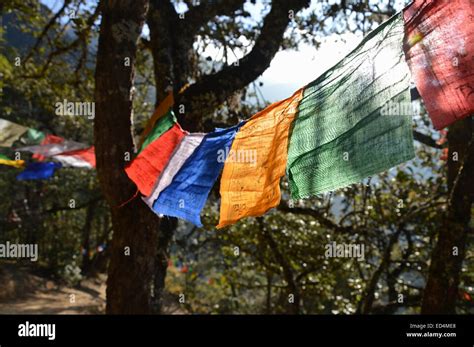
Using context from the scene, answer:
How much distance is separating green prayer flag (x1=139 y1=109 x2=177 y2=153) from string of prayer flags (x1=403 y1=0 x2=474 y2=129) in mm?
2489

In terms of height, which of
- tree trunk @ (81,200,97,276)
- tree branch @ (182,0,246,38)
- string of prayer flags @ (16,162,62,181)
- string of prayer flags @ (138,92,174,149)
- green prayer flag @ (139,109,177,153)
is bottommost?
tree trunk @ (81,200,97,276)

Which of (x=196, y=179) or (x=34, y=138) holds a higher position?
(x=34, y=138)

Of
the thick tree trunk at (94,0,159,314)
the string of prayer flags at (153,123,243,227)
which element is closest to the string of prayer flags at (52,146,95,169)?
the thick tree trunk at (94,0,159,314)

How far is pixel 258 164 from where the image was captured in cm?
343

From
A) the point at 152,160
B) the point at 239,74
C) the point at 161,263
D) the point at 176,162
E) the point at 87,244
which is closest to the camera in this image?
the point at 176,162

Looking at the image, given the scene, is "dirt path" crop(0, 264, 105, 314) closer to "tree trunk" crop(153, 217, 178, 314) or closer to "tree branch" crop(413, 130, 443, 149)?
"tree trunk" crop(153, 217, 178, 314)

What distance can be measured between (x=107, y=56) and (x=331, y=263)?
6.18 meters

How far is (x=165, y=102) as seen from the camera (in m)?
4.91

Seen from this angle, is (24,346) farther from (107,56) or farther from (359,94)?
(359,94)

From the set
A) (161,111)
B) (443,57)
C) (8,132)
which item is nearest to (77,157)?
(8,132)

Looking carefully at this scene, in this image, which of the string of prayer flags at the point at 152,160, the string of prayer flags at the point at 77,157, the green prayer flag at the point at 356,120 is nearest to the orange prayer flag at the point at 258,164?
the green prayer flag at the point at 356,120

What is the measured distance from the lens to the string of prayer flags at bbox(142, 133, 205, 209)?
414 centimetres

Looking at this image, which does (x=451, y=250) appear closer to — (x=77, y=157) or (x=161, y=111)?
(x=161, y=111)

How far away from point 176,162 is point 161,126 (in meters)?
0.55
